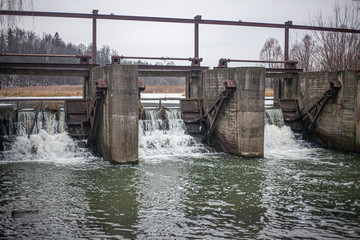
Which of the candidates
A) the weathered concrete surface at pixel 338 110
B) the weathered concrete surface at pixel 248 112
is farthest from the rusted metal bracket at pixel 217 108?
the weathered concrete surface at pixel 338 110

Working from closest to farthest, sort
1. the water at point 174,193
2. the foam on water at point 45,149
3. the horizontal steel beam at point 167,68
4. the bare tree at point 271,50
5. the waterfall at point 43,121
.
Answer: the water at point 174,193
the foam on water at point 45,149
the waterfall at point 43,121
the horizontal steel beam at point 167,68
the bare tree at point 271,50

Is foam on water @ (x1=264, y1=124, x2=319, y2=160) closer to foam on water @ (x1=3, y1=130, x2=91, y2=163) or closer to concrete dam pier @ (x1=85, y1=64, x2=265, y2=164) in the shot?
concrete dam pier @ (x1=85, y1=64, x2=265, y2=164)

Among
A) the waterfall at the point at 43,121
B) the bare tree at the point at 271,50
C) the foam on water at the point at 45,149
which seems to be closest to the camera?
the foam on water at the point at 45,149

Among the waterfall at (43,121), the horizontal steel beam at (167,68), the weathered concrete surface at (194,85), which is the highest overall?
the horizontal steel beam at (167,68)

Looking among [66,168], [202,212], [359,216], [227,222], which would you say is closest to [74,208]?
[202,212]

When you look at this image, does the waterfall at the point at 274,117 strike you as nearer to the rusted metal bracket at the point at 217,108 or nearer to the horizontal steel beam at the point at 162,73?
the rusted metal bracket at the point at 217,108

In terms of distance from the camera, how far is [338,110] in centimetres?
1531

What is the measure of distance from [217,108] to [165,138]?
2.17 m

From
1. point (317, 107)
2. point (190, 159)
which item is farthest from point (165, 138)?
point (317, 107)

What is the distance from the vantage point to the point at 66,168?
11.3 m

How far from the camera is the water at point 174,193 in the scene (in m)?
6.56

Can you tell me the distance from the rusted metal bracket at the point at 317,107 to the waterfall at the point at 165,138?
16.0ft

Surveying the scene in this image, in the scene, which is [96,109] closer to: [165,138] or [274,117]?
[165,138]

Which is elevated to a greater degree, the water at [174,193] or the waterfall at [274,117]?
the waterfall at [274,117]
